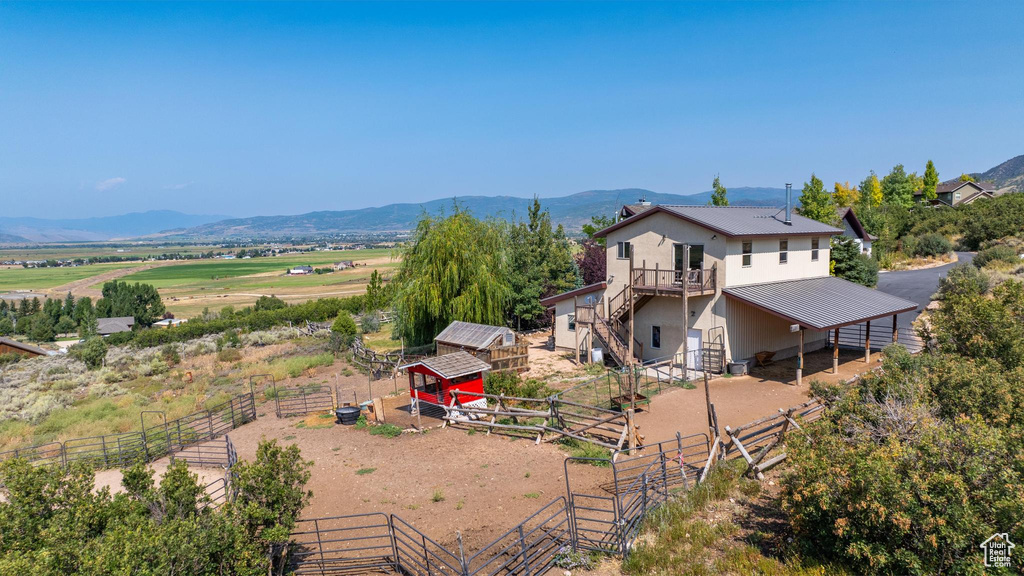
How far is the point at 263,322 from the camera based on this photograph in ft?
173

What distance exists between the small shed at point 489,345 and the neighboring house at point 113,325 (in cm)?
5046

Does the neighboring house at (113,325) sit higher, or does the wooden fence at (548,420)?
the wooden fence at (548,420)

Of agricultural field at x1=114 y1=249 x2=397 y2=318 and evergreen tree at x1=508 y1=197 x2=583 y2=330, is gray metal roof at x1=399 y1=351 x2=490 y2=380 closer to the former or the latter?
evergreen tree at x1=508 y1=197 x2=583 y2=330

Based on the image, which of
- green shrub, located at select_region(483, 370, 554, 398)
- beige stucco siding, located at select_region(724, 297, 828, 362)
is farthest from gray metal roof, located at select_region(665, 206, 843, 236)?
green shrub, located at select_region(483, 370, 554, 398)

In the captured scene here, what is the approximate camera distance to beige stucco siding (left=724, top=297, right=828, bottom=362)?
2380cm

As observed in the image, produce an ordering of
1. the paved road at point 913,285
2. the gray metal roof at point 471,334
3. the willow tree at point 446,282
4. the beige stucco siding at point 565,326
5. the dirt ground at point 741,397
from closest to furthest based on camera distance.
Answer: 1. the dirt ground at point 741,397
2. the gray metal roof at point 471,334
3. the beige stucco siding at point 565,326
4. the willow tree at point 446,282
5. the paved road at point 913,285

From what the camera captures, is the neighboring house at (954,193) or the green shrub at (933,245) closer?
the green shrub at (933,245)

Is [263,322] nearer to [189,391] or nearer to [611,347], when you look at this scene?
[189,391]

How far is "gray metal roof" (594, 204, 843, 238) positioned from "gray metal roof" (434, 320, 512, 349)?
24.4 ft

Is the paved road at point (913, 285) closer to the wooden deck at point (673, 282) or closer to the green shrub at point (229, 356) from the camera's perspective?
the wooden deck at point (673, 282)

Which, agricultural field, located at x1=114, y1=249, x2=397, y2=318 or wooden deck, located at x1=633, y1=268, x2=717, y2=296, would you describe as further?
agricultural field, located at x1=114, y1=249, x2=397, y2=318

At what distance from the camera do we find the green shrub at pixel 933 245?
51.1 metres

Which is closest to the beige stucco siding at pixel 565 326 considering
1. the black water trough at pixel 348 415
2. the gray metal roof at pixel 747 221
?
the gray metal roof at pixel 747 221

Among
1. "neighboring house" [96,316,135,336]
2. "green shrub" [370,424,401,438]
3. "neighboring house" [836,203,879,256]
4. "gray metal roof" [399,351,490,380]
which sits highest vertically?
"neighboring house" [836,203,879,256]
